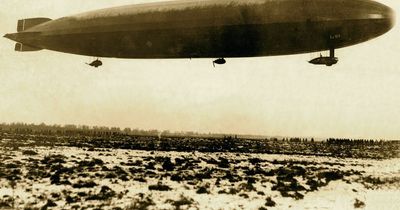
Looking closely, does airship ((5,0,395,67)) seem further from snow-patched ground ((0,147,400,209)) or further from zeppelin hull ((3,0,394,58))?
snow-patched ground ((0,147,400,209))

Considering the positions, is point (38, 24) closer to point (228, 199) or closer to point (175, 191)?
point (175, 191)

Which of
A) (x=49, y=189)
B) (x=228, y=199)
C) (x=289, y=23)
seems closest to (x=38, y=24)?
(x=49, y=189)

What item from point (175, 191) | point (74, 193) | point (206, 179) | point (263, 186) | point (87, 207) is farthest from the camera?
point (206, 179)

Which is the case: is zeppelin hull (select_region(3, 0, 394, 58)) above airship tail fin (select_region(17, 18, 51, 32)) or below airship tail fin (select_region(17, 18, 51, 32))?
below

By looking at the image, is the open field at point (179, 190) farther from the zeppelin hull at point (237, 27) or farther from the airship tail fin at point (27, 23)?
the airship tail fin at point (27, 23)

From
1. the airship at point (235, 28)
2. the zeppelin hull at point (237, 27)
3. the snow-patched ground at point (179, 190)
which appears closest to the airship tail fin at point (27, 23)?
the airship at point (235, 28)

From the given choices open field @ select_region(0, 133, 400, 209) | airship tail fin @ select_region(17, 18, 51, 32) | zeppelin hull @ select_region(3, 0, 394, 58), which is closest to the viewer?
open field @ select_region(0, 133, 400, 209)

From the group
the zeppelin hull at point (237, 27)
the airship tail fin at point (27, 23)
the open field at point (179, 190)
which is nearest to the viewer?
the open field at point (179, 190)

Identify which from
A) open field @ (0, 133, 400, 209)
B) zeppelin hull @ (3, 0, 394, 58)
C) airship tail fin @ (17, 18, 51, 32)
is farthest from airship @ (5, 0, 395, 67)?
airship tail fin @ (17, 18, 51, 32)
